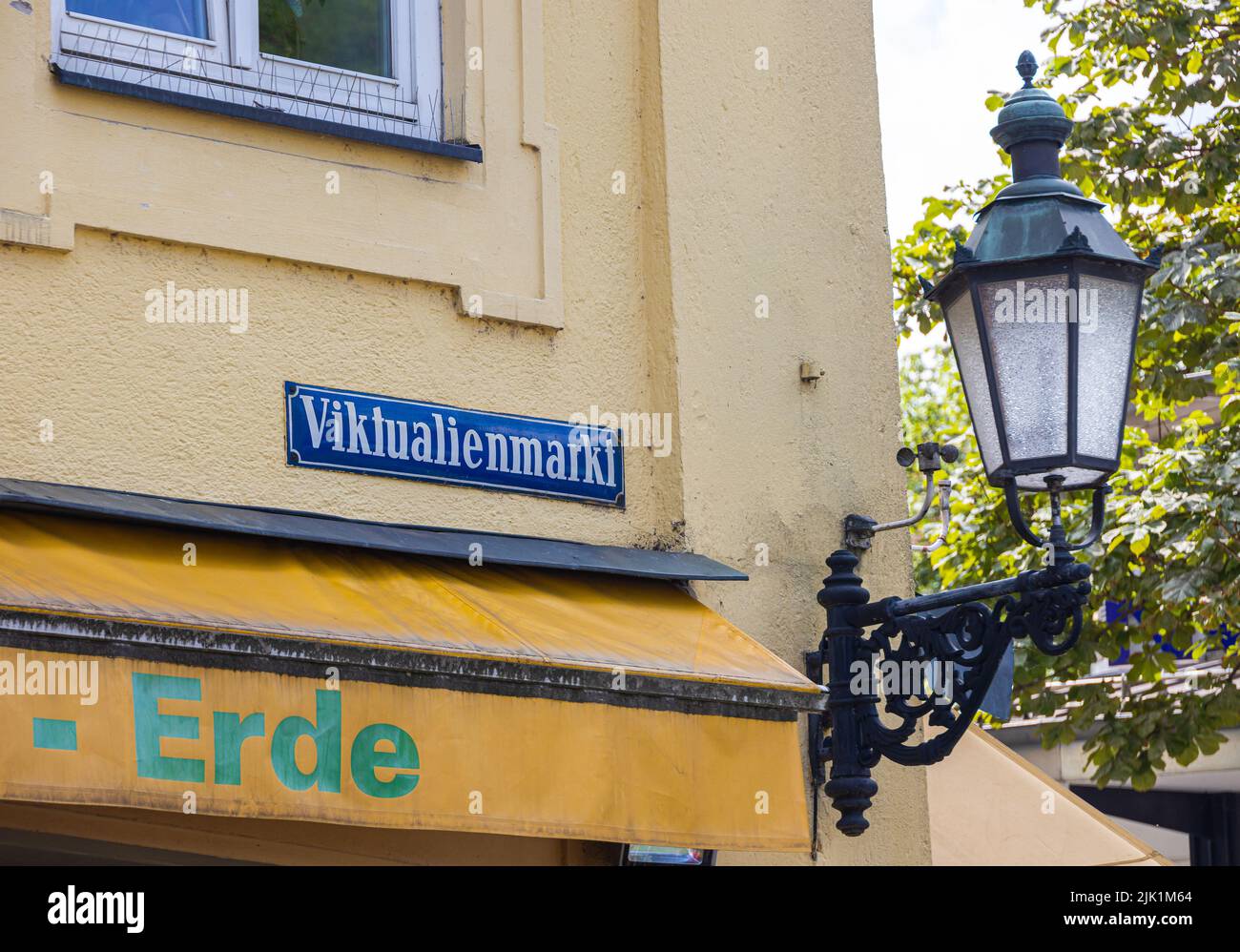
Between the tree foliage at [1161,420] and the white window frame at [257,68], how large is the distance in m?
5.14

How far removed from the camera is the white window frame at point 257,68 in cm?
548

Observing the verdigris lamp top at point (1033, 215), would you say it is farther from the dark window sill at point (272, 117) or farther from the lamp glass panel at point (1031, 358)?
the dark window sill at point (272, 117)

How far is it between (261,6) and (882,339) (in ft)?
7.89

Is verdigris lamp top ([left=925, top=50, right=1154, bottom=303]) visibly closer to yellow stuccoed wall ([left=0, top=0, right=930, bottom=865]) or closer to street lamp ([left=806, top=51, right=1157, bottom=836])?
street lamp ([left=806, top=51, right=1157, bottom=836])

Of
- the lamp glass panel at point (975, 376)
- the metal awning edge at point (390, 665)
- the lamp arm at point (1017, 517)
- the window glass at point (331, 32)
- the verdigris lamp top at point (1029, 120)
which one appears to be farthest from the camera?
the verdigris lamp top at point (1029, 120)

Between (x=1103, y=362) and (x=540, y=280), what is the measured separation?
1737mm

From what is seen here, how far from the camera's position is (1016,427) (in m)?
5.61

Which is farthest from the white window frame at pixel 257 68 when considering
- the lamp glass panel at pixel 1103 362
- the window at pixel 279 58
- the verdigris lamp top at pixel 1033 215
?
the lamp glass panel at pixel 1103 362

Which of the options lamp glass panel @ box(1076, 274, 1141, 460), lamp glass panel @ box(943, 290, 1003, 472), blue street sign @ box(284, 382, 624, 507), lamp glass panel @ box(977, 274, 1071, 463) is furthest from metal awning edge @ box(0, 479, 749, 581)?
lamp glass panel @ box(1076, 274, 1141, 460)

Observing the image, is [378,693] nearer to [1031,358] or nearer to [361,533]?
[361,533]

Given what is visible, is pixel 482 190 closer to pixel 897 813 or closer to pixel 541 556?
pixel 541 556

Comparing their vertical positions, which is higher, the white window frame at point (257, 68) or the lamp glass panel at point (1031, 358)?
the white window frame at point (257, 68)

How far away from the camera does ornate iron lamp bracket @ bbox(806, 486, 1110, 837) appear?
18.1 ft

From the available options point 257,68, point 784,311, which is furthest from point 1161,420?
point 257,68
